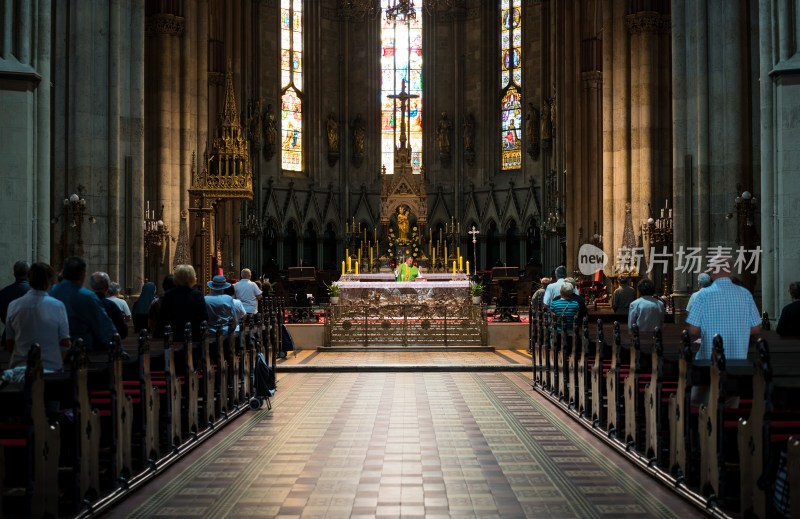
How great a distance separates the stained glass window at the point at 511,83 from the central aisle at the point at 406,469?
26.7 metres

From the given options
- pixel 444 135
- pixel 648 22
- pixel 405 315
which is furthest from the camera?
pixel 444 135

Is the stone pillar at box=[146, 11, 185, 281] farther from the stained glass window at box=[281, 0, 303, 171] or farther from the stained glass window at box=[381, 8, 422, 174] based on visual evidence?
the stained glass window at box=[381, 8, 422, 174]

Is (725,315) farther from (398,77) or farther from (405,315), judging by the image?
(398,77)

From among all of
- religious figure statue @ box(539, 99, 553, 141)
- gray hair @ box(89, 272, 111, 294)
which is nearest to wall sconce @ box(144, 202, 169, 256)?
gray hair @ box(89, 272, 111, 294)

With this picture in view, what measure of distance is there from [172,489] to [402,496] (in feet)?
5.98

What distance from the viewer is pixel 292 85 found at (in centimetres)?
3834

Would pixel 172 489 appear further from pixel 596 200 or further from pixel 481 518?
pixel 596 200

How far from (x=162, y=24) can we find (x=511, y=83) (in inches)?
694

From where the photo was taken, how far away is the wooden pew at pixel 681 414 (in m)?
7.07

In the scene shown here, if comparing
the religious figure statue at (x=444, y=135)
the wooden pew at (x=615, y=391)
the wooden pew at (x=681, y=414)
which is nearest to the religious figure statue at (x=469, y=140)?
the religious figure statue at (x=444, y=135)

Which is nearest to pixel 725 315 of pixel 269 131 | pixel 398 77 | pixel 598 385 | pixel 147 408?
pixel 598 385

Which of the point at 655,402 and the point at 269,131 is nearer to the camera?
the point at 655,402

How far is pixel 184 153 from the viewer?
2503 cm

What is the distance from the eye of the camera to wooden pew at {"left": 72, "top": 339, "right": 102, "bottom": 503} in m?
6.40
